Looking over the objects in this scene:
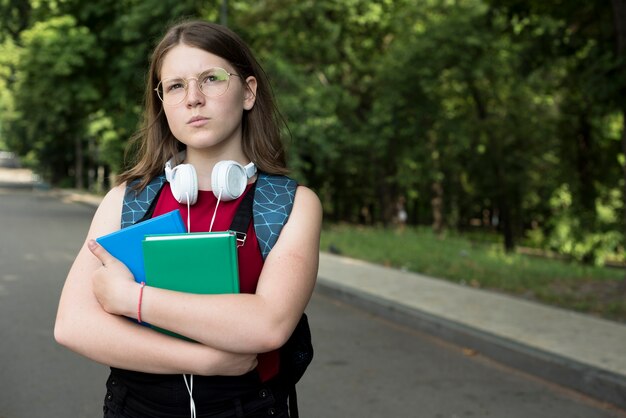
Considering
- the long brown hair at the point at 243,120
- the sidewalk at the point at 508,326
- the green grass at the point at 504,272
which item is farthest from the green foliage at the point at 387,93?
the long brown hair at the point at 243,120

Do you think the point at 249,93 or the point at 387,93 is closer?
the point at 249,93

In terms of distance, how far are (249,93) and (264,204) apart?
11.5 inches

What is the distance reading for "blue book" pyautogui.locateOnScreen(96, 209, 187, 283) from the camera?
156 centimetres

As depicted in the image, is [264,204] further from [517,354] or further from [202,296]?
[517,354]

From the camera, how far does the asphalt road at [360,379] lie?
5.47 meters

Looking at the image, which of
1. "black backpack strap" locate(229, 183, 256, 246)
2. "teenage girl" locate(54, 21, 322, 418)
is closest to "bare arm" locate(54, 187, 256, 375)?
"teenage girl" locate(54, 21, 322, 418)

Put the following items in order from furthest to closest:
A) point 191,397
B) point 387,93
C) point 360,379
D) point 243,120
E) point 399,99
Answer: point 399,99 → point 387,93 → point 360,379 → point 243,120 → point 191,397

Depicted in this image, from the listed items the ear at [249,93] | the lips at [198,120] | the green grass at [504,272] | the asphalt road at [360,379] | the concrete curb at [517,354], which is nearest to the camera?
the lips at [198,120]

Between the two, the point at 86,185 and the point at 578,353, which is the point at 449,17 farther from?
the point at 86,185

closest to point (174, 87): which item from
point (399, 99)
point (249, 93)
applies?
point (249, 93)

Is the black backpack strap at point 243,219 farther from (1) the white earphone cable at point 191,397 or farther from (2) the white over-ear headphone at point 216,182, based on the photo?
(1) the white earphone cable at point 191,397

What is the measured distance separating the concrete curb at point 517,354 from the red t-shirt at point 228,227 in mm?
4626

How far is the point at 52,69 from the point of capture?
73.4 feet

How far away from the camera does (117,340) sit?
5.32 ft
